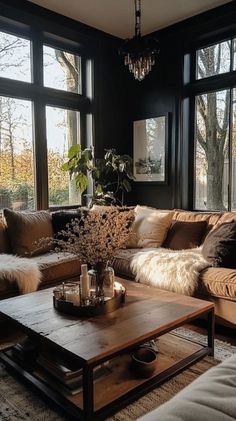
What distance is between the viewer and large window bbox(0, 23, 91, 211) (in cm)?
Answer: 401

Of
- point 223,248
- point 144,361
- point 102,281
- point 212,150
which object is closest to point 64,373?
point 144,361

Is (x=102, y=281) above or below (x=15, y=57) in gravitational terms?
below

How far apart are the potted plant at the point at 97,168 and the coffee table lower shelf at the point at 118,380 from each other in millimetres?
2549

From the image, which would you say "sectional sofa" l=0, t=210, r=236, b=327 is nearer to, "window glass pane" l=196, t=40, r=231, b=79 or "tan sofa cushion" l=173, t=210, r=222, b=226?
"tan sofa cushion" l=173, t=210, r=222, b=226

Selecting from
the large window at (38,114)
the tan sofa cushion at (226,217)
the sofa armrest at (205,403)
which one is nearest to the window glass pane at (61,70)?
the large window at (38,114)

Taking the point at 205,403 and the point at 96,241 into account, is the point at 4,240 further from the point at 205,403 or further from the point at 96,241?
the point at 205,403

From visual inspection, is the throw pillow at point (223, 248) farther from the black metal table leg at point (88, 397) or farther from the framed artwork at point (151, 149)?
the framed artwork at point (151, 149)

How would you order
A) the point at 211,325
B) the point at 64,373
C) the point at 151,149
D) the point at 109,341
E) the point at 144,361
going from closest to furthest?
1. the point at 109,341
2. the point at 64,373
3. the point at 144,361
4. the point at 211,325
5. the point at 151,149

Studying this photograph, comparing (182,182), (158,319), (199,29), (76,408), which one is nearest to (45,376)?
(76,408)

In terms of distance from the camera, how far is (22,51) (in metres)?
4.12

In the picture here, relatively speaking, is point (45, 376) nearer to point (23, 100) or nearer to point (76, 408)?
point (76, 408)

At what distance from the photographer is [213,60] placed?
4.36 meters

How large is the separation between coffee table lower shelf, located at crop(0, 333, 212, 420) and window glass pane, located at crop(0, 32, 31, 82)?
316 cm

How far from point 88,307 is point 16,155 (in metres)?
2.70
